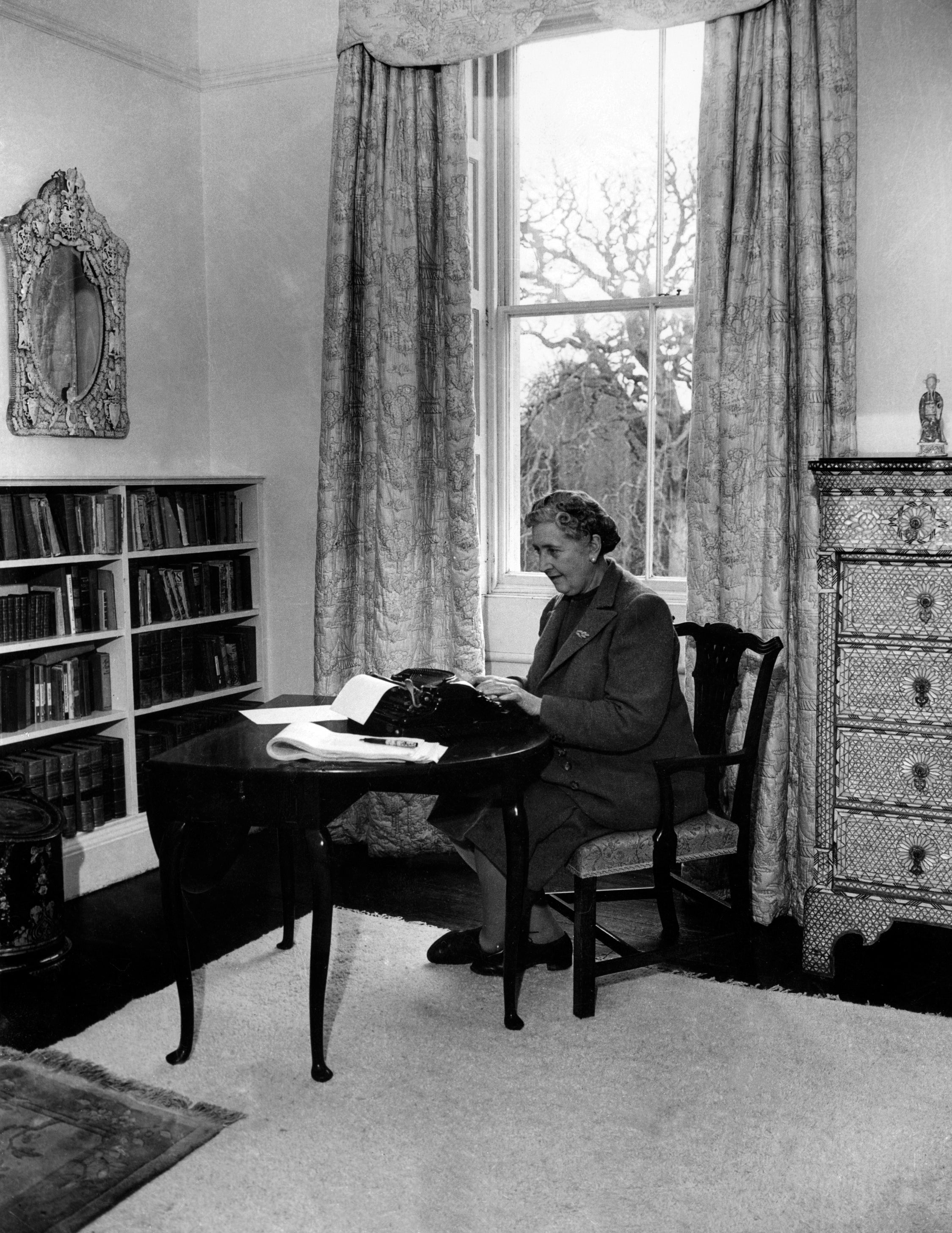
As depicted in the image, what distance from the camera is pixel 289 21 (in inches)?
211

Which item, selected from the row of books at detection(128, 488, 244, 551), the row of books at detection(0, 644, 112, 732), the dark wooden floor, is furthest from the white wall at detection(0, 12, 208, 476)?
the dark wooden floor

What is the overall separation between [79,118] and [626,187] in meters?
2.27

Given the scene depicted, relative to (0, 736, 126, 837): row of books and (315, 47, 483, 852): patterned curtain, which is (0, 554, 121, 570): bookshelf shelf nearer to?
(0, 736, 126, 837): row of books

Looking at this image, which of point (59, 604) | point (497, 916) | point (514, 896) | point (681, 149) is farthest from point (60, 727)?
point (681, 149)

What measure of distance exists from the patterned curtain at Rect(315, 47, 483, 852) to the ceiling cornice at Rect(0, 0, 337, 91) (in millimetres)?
410

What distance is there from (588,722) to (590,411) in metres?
2.01

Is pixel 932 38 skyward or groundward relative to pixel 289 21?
groundward

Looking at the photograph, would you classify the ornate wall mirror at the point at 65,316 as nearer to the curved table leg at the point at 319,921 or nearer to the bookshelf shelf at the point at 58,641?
the bookshelf shelf at the point at 58,641

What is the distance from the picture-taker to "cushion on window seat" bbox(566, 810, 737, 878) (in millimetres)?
3510

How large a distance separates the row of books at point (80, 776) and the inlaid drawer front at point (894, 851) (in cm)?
281

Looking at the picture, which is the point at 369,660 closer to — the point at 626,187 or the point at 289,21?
the point at 626,187

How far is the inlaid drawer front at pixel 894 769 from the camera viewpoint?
12.3 feet

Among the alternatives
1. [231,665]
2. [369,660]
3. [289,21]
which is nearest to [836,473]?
[369,660]

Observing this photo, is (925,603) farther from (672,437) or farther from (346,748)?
(346,748)
